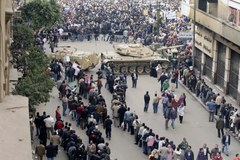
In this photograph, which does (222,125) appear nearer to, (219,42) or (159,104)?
(159,104)

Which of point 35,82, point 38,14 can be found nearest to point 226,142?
point 35,82

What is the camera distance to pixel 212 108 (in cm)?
3056

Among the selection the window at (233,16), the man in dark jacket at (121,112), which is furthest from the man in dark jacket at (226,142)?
the window at (233,16)

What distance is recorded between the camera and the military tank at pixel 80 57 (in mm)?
42094

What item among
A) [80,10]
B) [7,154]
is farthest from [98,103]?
[80,10]

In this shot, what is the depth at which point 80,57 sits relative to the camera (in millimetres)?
42156

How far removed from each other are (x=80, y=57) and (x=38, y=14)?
6.38 metres

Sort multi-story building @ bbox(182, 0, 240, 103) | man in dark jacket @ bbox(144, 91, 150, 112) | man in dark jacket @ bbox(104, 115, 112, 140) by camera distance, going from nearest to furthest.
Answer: man in dark jacket @ bbox(104, 115, 112, 140) < man in dark jacket @ bbox(144, 91, 150, 112) < multi-story building @ bbox(182, 0, 240, 103)

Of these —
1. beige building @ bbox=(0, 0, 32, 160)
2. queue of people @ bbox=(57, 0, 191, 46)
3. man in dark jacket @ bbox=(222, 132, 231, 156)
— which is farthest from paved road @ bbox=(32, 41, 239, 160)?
queue of people @ bbox=(57, 0, 191, 46)

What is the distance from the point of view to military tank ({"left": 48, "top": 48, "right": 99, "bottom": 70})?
4209 centimetres

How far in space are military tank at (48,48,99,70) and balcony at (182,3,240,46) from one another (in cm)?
714

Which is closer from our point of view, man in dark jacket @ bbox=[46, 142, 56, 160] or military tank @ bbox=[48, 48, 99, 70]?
man in dark jacket @ bbox=[46, 142, 56, 160]

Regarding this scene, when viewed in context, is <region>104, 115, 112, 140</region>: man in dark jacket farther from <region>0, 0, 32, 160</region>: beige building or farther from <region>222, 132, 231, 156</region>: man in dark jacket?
<region>0, 0, 32, 160</region>: beige building

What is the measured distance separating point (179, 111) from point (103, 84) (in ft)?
29.7
